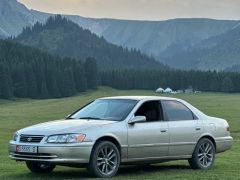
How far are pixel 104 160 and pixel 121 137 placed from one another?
66 cm

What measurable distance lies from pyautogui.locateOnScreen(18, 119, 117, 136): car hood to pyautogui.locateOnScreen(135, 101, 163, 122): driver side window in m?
1.20

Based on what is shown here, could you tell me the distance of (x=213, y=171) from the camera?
15.1 meters

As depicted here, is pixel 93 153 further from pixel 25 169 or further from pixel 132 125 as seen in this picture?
pixel 25 169

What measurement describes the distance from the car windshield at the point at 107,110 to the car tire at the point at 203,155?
214cm

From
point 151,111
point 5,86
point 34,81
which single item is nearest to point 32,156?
point 151,111

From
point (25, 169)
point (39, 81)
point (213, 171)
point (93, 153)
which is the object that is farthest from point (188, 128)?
point (39, 81)

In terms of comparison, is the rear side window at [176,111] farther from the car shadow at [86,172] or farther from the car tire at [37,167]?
the car tire at [37,167]

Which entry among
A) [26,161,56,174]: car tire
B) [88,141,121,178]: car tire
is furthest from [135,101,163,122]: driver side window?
[26,161,56,174]: car tire

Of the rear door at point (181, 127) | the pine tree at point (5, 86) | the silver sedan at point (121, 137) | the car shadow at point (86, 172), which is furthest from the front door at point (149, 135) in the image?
the pine tree at point (5, 86)

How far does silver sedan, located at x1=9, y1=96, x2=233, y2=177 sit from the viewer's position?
12.6 m

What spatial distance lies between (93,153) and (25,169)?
293 centimetres

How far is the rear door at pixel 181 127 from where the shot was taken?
14664mm

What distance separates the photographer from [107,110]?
561 inches

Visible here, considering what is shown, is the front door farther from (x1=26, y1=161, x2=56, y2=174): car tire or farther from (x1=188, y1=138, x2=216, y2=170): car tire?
(x1=26, y1=161, x2=56, y2=174): car tire
